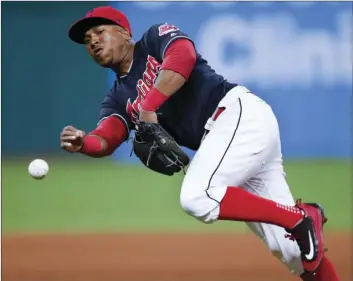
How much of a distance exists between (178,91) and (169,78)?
0.20 meters

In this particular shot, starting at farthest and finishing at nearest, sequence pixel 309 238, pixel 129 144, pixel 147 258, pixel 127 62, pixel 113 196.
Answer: pixel 129 144 → pixel 113 196 → pixel 147 258 → pixel 127 62 → pixel 309 238

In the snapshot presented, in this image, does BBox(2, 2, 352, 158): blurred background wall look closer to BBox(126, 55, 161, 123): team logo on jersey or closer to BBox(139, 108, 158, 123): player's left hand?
BBox(126, 55, 161, 123): team logo on jersey

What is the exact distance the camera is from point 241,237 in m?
6.32

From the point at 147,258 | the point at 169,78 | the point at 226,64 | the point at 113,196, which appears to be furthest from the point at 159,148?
the point at 226,64

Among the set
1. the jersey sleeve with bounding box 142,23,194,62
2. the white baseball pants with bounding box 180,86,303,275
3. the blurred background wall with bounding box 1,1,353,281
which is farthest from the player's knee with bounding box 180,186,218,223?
the blurred background wall with bounding box 1,1,353,281

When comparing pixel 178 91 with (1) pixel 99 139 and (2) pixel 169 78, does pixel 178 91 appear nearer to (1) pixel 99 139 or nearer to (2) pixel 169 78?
(2) pixel 169 78

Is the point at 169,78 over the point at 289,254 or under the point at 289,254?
over

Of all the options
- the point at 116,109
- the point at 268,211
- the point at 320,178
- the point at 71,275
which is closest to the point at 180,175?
the point at 320,178

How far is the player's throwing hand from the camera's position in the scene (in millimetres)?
3057

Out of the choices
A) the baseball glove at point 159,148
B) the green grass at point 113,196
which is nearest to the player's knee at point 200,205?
the baseball glove at point 159,148

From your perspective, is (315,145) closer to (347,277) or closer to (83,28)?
(347,277)

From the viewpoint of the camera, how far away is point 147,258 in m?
5.53

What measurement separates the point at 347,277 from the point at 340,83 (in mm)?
4601

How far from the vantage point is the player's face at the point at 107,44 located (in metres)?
3.26
